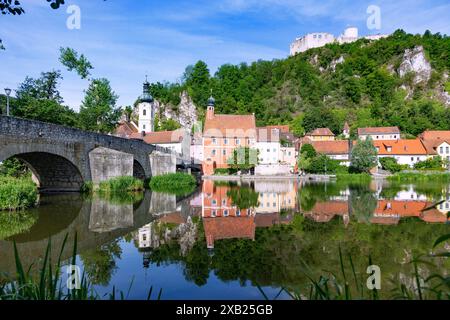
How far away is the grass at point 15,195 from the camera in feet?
50.8

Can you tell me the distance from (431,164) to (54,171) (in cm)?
5951

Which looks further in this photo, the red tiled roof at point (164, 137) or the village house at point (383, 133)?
the village house at point (383, 133)

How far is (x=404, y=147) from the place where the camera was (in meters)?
70.9

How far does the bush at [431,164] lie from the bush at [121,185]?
5312 centimetres

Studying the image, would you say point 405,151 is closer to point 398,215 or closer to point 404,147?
point 404,147

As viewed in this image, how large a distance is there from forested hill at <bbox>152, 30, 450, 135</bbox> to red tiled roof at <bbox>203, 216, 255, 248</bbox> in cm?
8318

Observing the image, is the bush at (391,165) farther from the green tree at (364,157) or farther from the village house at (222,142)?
the village house at (222,142)

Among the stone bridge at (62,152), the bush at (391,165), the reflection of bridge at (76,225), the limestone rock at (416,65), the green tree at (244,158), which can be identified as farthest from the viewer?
the limestone rock at (416,65)

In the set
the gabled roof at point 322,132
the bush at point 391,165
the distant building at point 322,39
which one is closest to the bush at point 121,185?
the bush at point 391,165

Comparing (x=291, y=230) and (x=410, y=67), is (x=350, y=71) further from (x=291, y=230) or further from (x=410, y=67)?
(x=291, y=230)

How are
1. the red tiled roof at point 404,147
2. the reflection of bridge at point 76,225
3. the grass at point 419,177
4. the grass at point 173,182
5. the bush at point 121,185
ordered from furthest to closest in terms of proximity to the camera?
1. the red tiled roof at point 404,147
2. the grass at point 419,177
3. the grass at point 173,182
4. the bush at point 121,185
5. the reflection of bridge at point 76,225

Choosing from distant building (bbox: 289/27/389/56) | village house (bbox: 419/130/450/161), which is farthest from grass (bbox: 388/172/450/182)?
distant building (bbox: 289/27/389/56)

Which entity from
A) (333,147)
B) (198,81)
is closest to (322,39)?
(198,81)
